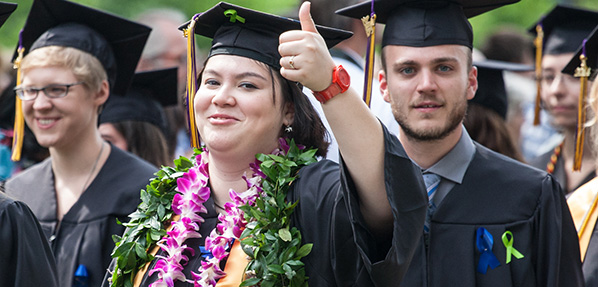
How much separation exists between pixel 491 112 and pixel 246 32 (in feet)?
9.10

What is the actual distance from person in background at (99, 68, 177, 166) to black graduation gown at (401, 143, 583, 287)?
279 cm

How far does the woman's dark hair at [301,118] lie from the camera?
142 inches

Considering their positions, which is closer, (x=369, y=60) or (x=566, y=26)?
(x=369, y=60)

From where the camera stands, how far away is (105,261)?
4.80m

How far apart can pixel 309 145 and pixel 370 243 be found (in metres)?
0.76

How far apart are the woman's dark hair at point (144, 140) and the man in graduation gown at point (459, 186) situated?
231 centimetres

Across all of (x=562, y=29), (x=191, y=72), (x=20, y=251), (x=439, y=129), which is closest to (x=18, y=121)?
(x=20, y=251)

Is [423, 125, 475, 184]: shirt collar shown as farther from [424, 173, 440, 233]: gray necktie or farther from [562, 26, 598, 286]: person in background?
[562, 26, 598, 286]: person in background

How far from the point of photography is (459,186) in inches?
159

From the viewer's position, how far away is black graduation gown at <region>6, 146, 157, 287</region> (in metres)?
4.79

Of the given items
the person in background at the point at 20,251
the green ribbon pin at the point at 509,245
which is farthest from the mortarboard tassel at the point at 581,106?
the person in background at the point at 20,251

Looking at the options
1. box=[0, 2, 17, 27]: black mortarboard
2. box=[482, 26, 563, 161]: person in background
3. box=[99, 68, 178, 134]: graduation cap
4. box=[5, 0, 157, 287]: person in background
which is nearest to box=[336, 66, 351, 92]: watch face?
box=[0, 2, 17, 27]: black mortarboard

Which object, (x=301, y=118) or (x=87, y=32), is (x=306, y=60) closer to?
(x=301, y=118)

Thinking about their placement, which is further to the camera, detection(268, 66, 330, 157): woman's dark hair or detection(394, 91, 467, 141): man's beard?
detection(394, 91, 467, 141): man's beard
